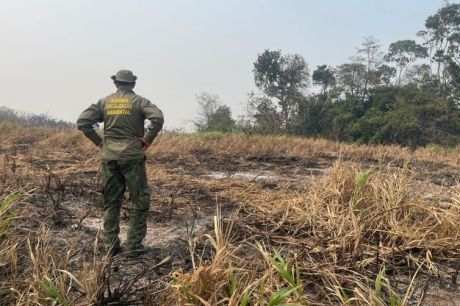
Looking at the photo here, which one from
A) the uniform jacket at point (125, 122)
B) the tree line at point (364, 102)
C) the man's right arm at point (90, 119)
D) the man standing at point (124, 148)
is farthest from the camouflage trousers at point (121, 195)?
the tree line at point (364, 102)

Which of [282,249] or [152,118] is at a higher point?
[152,118]

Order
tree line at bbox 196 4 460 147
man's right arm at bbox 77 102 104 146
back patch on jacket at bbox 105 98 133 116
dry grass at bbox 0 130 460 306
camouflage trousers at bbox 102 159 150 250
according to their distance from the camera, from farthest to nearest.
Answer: tree line at bbox 196 4 460 147, man's right arm at bbox 77 102 104 146, back patch on jacket at bbox 105 98 133 116, camouflage trousers at bbox 102 159 150 250, dry grass at bbox 0 130 460 306

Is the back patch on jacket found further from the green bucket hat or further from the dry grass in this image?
the dry grass

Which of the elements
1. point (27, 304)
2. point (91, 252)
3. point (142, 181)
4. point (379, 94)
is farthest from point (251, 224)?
point (379, 94)

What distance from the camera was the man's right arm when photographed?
423 cm

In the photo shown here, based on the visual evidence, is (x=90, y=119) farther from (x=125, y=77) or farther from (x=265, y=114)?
(x=265, y=114)

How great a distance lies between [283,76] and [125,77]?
1071 inches

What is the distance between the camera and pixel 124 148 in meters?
4.06

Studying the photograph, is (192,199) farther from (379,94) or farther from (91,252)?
(379,94)

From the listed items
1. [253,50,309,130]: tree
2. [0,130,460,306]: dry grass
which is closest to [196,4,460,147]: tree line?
[253,50,309,130]: tree

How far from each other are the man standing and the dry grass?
15.5 inches

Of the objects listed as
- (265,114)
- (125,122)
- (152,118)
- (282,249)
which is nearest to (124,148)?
(125,122)

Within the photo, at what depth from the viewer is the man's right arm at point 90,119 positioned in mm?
4234

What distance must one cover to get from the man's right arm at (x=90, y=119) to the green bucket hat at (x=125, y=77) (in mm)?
312
